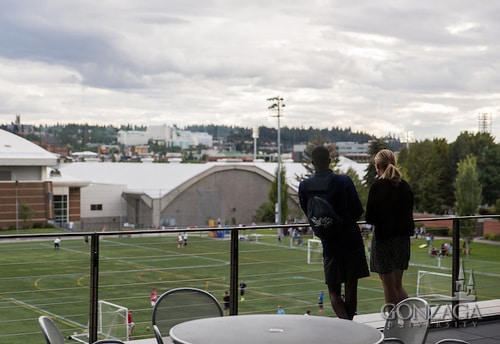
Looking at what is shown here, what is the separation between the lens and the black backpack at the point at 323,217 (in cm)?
460

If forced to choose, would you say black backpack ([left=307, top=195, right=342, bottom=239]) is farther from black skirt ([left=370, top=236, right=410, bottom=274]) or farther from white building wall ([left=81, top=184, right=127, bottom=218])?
white building wall ([left=81, top=184, right=127, bottom=218])

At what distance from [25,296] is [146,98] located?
98.5 m

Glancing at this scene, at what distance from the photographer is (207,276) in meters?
43.5

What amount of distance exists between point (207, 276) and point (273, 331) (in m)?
40.9

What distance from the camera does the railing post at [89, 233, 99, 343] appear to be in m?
4.81

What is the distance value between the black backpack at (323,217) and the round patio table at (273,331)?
1.29 metres

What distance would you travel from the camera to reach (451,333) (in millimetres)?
5934

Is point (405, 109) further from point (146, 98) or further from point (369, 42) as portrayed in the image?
point (146, 98)

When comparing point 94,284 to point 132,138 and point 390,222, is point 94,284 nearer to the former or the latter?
point 390,222

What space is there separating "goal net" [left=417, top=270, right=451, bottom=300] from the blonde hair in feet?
6.14

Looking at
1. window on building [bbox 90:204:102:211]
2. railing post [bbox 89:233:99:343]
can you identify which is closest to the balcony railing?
railing post [bbox 89:233:99:343]

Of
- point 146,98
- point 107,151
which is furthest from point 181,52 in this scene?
point 107,151

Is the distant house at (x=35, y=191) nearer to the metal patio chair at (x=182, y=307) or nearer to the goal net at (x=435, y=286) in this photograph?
the goal net at (x=435, y=286)

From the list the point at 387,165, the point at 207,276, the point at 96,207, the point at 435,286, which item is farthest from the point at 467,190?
the point at 387,165
